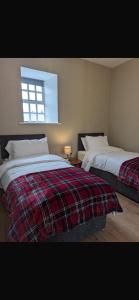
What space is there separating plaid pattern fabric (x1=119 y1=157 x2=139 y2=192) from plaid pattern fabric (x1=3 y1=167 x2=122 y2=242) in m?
0.73

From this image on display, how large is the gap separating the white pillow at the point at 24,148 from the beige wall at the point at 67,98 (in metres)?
0.34

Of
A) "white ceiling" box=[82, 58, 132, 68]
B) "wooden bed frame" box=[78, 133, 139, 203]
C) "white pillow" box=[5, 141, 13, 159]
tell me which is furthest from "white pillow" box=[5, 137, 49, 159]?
"white ceiling" box=[82, 58, 132, 68]

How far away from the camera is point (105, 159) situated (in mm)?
2783

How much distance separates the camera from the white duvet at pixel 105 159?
2.57 metres

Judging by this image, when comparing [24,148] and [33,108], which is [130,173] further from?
[33,108]

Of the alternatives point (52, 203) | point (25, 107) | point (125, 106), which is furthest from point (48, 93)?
point (52, 203)

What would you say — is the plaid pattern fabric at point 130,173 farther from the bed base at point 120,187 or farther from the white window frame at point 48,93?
the white window frame at point 48,93

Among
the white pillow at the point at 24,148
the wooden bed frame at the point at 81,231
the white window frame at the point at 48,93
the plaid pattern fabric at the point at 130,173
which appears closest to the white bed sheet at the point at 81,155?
the white window frame at the point at 48,93
